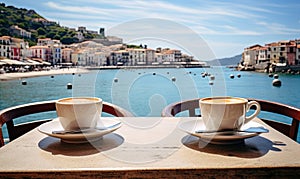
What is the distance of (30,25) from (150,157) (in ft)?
162

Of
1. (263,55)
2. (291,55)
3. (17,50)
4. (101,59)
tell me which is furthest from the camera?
(263,55)

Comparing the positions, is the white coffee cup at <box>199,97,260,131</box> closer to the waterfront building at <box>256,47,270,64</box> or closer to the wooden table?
the wooden table

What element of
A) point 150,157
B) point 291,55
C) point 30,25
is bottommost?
point 150,157

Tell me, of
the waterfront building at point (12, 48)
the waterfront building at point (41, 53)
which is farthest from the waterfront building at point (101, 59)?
the waterfront building at point (41, 53)

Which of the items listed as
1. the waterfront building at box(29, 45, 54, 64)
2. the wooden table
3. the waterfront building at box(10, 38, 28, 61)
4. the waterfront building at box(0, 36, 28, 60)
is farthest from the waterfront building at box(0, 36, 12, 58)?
the wooden table

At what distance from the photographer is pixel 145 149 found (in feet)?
2.63

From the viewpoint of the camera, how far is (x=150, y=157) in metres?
0.73

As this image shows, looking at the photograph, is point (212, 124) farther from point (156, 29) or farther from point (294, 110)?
point (294, 110)

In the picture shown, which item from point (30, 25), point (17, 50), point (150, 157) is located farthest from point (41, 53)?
point (150, 157)

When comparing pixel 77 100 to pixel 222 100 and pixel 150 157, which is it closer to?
pixel 150 157

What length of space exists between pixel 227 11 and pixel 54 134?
19564 millimetres

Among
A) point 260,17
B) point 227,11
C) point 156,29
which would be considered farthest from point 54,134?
point 260,17

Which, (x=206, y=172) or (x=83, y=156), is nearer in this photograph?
(x=206, y=172)

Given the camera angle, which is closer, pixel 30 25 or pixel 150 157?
pixel 150 157
